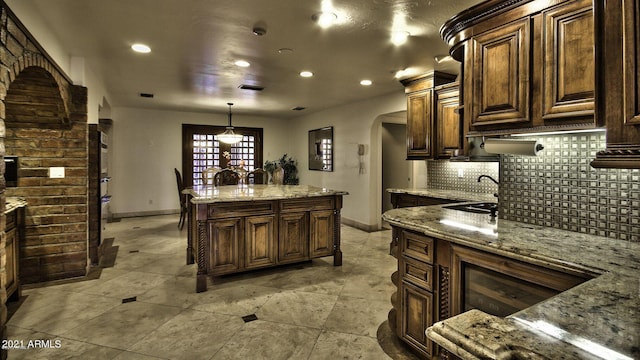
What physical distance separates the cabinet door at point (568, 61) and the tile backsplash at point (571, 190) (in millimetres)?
338

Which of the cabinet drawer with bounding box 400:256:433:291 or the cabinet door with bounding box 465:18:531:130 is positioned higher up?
the cabinet door with bounding box 465:18:531:130

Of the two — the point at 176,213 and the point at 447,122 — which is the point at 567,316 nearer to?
the point at 447,122

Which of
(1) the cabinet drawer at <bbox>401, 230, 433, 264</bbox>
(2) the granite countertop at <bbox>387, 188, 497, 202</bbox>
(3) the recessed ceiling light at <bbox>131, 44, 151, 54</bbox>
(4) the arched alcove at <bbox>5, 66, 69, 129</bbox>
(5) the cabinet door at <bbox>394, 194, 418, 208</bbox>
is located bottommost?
(1) the cabinet drawer at <bbox>401, 230, 433, 264</bbox>

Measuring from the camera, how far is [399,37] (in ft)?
9.98

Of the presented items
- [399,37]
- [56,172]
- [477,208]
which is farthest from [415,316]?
[56,172]

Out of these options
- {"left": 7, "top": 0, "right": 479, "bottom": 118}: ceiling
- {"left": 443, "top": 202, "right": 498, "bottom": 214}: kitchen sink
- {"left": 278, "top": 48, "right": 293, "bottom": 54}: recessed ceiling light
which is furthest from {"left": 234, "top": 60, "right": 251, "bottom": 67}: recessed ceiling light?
{"left": 443, "top": 202, "right": 498, "bottom": 214}: kitchen sink

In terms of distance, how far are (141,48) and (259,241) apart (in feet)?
7.60

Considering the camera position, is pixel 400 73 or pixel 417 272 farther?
pixel 400 73

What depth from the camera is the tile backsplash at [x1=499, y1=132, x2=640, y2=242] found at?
1.63m

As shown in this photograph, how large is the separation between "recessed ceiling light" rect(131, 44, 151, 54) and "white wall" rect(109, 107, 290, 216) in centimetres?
429

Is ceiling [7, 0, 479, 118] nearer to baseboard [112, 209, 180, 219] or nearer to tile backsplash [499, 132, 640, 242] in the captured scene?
tile backsplash [499, 132, 640, 242]

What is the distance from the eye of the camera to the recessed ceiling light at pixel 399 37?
295 centimetres

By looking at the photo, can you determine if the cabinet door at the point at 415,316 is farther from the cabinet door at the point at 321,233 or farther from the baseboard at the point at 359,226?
the baseboard at the point at 359,226

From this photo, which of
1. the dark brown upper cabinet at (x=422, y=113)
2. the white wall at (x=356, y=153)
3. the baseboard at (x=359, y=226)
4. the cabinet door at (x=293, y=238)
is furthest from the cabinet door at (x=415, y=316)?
the baseboard at (x=359, y=226)
